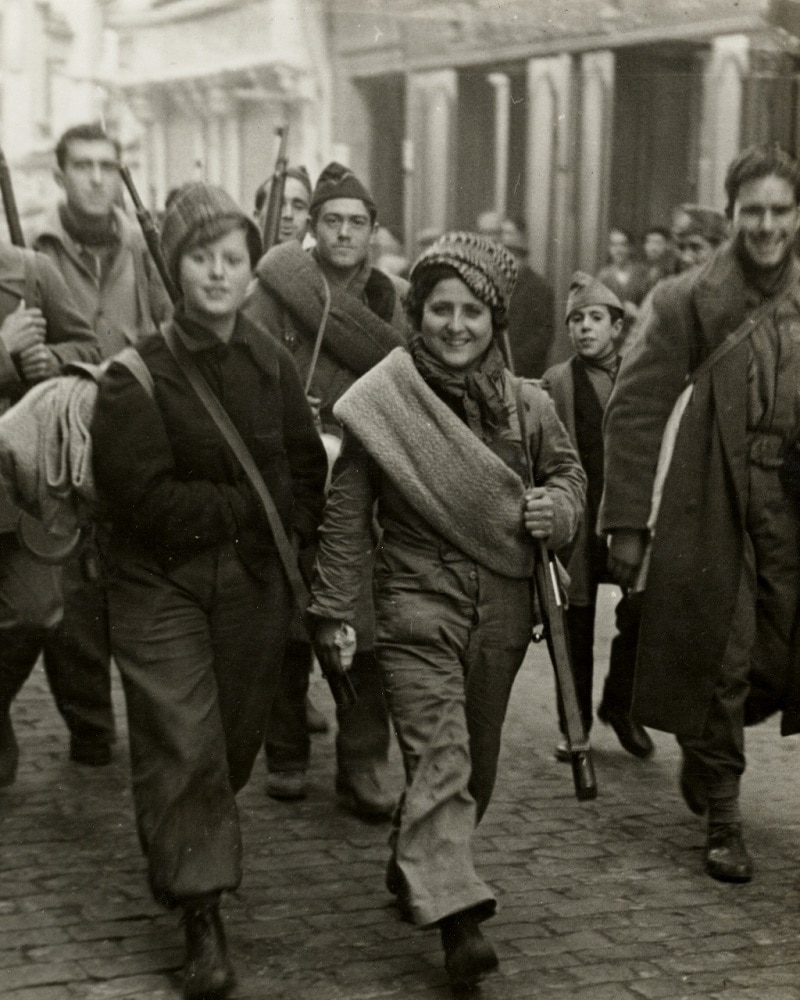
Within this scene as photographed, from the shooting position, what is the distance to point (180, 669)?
4211 mm

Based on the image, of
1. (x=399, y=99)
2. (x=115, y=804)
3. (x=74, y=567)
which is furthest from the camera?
(x=399, y=99)

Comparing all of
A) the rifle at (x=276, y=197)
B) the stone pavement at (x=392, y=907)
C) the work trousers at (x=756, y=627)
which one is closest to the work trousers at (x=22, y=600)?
the stone pavement at (x=392, y=907)

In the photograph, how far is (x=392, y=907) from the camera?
187 inches

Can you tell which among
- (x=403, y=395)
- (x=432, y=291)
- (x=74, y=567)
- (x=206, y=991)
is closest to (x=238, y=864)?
(x=206, y=991)

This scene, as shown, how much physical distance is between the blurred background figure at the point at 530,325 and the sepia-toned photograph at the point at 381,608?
2.69 metres

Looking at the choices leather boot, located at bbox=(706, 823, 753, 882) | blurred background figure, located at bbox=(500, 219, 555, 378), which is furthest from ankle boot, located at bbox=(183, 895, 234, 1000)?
blurred background figure, located at bbox=(500, 219, 555, 378)

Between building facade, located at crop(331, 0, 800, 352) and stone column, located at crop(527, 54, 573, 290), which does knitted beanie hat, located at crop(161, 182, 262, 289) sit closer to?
building facade, located at crop(331, 0, 800, 352)

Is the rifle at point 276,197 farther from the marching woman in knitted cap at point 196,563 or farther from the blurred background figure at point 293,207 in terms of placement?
the marching woman in knitted cap at point 196,563

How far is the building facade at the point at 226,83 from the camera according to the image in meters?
14.1

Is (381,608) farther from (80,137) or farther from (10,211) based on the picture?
(80,137)

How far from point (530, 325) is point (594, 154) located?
123 inches

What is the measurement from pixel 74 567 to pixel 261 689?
210 centimetres

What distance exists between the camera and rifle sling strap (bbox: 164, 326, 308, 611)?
4246 mm

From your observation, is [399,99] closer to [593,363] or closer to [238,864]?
[593,363]
